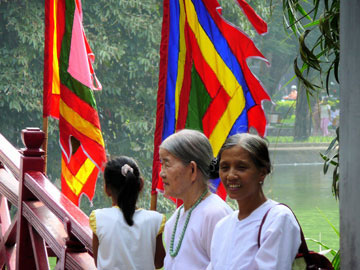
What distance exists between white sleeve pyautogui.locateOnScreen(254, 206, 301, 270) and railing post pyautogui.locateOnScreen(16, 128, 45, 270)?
5.33 ft

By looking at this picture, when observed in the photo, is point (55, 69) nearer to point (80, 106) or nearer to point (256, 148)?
point (80, 106)

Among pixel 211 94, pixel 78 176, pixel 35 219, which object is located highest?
pixel 211 94

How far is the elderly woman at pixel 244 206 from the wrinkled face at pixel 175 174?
0.23 m

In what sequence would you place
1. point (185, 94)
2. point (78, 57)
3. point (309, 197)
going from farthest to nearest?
point (309, 197) → point (78, 57) → point (185, 94)

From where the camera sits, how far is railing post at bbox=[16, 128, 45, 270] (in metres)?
3.07

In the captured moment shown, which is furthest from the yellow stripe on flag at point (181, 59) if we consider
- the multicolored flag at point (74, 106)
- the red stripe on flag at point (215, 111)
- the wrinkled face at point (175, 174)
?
the wrinkled face at point (175, 174)

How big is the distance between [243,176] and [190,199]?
36 centimetres

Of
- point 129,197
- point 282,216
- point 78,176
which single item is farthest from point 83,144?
point 282,216

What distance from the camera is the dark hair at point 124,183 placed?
2.31 meters

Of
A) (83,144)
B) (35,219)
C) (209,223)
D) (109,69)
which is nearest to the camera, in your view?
(209,223)

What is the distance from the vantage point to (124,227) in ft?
7.58

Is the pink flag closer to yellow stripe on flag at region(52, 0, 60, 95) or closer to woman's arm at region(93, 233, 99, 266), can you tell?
yellow stripe on flag at region(52, 0, 60, 95)

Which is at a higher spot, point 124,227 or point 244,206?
point 244,206

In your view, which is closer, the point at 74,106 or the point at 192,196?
the point at 192,196
